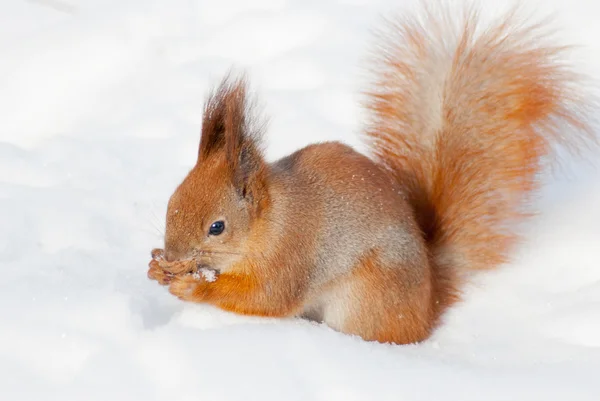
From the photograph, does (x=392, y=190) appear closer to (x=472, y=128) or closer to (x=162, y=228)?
(x=472, y=128)

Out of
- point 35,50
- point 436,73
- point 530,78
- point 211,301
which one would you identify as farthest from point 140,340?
point 35,50

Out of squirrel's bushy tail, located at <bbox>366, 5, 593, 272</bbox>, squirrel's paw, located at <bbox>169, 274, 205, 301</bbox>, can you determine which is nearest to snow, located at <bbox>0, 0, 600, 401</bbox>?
squirrel's paw, located at <bbox>169, 274, 205, 301</bbox>

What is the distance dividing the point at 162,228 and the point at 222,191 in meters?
0.67

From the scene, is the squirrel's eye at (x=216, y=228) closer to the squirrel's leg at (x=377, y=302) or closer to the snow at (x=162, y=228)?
the snow at (x=162, y=228)

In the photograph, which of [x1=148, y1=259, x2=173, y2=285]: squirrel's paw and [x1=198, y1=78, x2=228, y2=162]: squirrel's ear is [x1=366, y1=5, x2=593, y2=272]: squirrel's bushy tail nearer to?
[x1=198, y1=78, x2=228, y2=162]: squirrel's ear

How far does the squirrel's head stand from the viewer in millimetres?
2221

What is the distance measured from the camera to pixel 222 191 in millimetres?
2277

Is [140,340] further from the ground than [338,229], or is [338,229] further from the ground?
[338,229]

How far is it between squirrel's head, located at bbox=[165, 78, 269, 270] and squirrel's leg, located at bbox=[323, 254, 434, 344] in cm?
33

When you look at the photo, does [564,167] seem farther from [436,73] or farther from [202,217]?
[202,217]

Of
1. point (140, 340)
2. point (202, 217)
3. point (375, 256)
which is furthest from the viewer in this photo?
point (375, 256)

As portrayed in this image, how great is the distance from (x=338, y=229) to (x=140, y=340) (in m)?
0.66

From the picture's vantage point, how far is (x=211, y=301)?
7.77 ft

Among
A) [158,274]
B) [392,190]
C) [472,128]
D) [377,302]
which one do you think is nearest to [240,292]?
[158,274]
